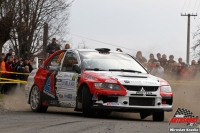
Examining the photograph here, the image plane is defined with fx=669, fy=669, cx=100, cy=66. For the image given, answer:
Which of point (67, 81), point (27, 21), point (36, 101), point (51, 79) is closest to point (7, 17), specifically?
point (27, 21)

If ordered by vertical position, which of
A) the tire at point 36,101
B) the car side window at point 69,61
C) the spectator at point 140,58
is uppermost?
the spectator at point 140,58

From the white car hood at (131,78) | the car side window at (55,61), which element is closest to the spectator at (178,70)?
the car side window at (55,61)

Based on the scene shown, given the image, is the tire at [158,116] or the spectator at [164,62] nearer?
the tire at [158,116]

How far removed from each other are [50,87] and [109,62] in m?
1.62

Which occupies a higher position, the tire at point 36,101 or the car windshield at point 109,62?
the car windshield at point 109,62

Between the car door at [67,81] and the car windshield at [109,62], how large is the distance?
30cm

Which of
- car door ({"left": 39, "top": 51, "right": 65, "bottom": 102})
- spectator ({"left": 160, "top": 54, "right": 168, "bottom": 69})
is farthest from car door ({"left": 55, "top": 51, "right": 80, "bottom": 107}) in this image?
spectator ({"left": 160, "top": 54, "right": 168, "bottom": 69})

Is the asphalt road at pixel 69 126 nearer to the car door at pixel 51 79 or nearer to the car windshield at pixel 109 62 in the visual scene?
the car windshield at pixel 109 62

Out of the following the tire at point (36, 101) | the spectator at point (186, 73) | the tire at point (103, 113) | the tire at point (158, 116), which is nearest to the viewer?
the tire at point (103, 113)

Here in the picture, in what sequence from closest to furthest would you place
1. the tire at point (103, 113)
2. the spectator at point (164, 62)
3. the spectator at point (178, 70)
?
the tire at point (103, 113)
the spectator at point (178, 70)
the spectator at point (164, 62)

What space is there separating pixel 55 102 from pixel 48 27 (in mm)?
23552

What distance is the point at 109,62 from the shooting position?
1510 centimetres

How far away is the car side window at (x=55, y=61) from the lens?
1594 cm

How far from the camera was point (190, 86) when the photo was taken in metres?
19.8
